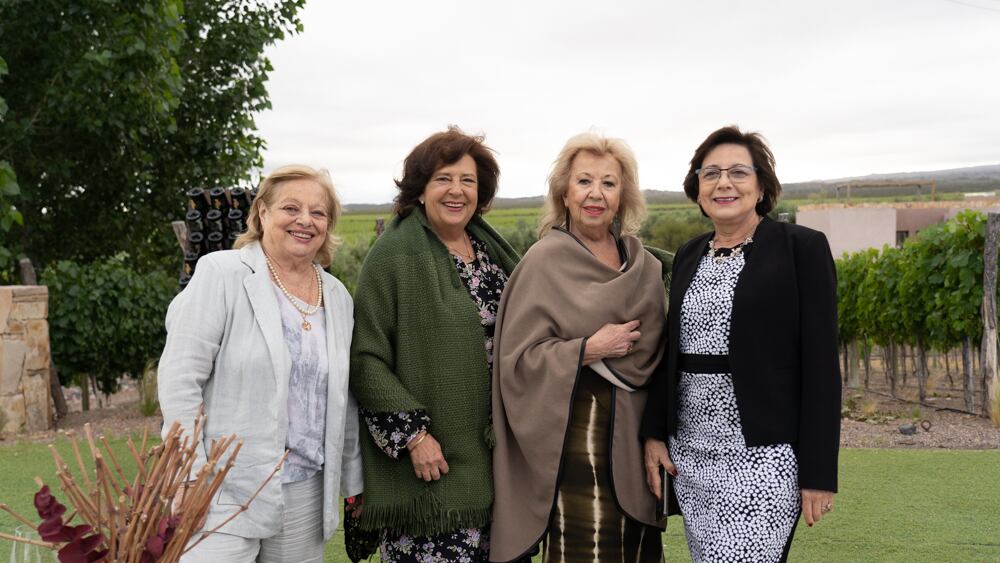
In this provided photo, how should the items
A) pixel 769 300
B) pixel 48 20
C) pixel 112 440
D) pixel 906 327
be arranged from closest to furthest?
pixel 769 300
pixel 112 440
pixel 48 20
pixel 906 327

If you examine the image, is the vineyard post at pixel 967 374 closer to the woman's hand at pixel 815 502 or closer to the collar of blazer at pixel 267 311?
the woman's hand at pixel 815 502

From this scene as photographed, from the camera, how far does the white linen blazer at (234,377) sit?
8.18 ft

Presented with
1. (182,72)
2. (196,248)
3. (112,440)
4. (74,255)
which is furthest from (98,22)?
(196,248)

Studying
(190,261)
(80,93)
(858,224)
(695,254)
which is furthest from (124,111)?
(858,224)

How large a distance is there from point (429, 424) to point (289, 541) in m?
0.60

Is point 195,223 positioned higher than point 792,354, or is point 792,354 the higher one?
point 195,223

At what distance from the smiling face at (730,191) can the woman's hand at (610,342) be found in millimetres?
487

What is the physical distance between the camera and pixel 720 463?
2.71 m

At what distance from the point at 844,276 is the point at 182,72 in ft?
33.1

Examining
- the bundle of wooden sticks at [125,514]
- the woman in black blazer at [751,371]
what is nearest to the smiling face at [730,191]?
the woman in black blazer at [751,371]

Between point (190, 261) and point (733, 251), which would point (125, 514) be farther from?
point (190, 261)

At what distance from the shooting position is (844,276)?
13148mm

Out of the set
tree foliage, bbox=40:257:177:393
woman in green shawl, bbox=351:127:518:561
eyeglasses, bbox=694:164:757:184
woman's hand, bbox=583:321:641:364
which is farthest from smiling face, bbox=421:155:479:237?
tree foliage, bbox=40:257:177:393

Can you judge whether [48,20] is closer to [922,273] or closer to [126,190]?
[126,190]
